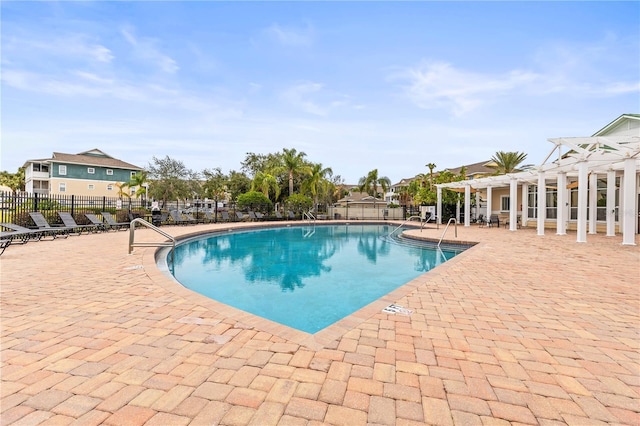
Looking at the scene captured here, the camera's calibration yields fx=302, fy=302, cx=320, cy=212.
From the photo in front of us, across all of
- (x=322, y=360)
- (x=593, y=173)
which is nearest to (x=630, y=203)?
(x=593, y=173)

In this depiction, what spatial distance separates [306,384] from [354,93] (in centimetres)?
1786

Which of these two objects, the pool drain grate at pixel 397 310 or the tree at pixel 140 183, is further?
the tree at pixel 140 183

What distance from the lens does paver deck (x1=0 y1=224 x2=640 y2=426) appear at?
1647 mm

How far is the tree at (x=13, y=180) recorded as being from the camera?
42.0 metres

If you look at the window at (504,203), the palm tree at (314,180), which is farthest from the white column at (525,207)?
the palm tree at (314,180)

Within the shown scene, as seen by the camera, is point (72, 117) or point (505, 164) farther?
point (505, 164)

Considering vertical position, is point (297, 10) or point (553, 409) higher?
point (297, 10)

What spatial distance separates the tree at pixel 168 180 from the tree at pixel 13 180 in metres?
27.6

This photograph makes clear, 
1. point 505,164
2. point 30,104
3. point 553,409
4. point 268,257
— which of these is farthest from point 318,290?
point 505,164

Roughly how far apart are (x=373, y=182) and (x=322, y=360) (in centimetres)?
4417

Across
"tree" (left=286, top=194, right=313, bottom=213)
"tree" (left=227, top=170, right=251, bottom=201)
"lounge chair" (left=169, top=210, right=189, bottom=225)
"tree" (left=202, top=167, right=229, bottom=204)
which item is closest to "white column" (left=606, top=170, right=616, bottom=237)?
"tree" (left=286, top=194, right=313, bottom=213)

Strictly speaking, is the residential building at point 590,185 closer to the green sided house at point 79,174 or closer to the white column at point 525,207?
the white column at point 525,207

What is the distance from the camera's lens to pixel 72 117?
14.9 m

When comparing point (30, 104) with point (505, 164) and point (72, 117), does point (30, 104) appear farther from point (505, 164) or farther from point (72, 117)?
point (505, 164)
